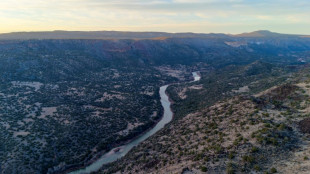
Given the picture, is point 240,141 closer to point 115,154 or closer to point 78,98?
point 115,154

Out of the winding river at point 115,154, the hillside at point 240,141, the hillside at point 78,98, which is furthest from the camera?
the hillside at point 78,98

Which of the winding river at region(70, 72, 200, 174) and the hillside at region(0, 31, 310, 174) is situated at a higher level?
the hillside at region(0, 31, 310, 174)

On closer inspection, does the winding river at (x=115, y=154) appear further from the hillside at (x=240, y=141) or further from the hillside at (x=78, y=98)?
the hillside at (x=240, y=141)

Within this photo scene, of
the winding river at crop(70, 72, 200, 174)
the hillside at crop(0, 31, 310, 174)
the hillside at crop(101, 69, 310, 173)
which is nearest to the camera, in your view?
the hillside at crop(101, 69, 310, 173)

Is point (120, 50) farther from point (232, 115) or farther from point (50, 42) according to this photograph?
point (232, 115)

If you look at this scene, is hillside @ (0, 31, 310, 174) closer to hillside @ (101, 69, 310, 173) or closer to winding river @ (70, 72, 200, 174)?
winding river @ (70, 72, 200, 174)

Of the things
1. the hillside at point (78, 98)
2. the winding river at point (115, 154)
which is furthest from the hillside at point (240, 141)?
the hillside at point (78, 98)

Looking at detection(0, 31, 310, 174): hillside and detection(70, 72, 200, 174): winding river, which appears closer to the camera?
detection(70, 72, 200, 174): winding river

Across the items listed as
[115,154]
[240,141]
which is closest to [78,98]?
[115,154]

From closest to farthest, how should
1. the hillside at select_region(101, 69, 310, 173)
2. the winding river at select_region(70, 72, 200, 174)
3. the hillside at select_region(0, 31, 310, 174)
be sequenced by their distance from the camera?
the hillside at select_region(101, 69, 310, 173) → the winding river at select_region(70, 72, 200, 174) → the hillside at select_region(0, 31, 310, 174)

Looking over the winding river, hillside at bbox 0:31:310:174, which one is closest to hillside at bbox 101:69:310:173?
the winding river
